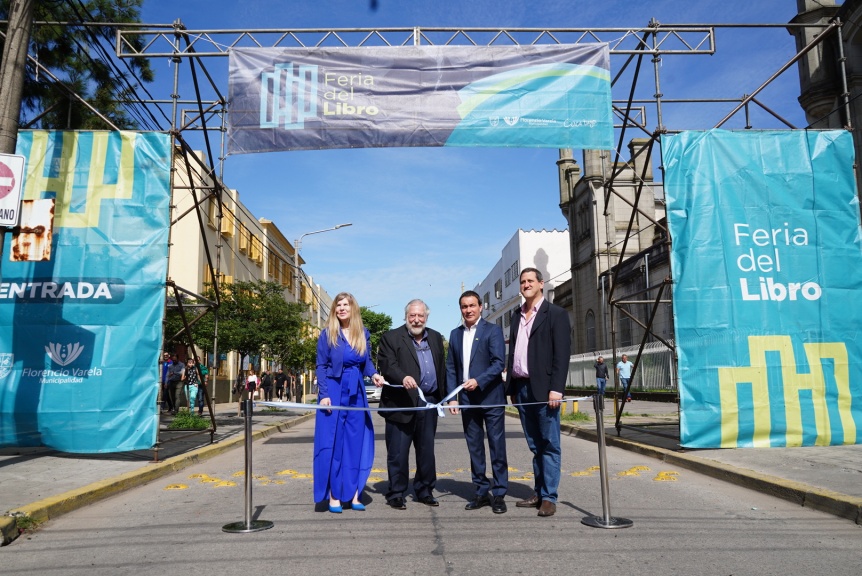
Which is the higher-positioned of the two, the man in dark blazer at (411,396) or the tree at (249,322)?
the tree at (249,322)

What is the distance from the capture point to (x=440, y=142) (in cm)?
988

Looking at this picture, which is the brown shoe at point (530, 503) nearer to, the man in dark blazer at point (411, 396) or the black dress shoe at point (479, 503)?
the black dress shoe at point (479, 503)

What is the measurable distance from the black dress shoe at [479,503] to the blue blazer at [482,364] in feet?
2.61

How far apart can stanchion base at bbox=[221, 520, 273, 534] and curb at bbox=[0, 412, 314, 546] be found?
5.03 feet

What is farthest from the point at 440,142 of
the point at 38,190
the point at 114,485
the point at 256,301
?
the point at 256,301

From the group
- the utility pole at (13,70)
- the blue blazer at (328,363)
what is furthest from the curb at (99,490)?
the utility pole at (13,70)

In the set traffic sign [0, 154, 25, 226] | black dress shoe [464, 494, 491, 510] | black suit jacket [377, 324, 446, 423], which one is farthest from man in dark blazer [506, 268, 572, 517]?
traffic sign [0, 154, 25, 226]

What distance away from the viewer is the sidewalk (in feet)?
18.9

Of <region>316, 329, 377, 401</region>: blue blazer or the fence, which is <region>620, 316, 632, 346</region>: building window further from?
<region>316, 329, 377, 401</region>: blue blazer

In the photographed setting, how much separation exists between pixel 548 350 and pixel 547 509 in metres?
1.28

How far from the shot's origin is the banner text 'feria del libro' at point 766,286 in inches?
348

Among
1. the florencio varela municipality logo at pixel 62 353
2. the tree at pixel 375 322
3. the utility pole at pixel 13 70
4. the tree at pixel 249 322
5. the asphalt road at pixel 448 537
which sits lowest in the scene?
the asphalt road at pixel 448 537

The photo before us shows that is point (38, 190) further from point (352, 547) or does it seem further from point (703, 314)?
point (703, 314)

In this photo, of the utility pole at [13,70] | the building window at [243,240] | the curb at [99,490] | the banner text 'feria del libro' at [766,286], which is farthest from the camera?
the building window at [243,240]
